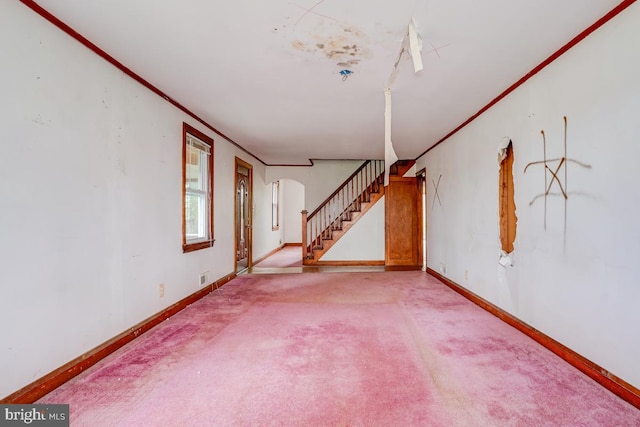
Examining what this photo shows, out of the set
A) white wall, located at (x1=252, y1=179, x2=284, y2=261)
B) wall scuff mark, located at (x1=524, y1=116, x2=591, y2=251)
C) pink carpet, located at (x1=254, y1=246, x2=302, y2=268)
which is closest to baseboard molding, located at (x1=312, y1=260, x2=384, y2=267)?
pink carpet, located at (x1=254, y1=246, x2=302, y2=268)

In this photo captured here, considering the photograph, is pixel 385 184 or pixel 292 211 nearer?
pixel 385 184

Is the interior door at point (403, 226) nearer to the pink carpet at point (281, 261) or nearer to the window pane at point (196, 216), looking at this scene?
the pink carpet at point (281, 261)

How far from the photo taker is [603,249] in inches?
81.7

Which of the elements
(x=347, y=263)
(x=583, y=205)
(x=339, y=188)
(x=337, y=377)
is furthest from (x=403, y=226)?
(x=337, y=377)

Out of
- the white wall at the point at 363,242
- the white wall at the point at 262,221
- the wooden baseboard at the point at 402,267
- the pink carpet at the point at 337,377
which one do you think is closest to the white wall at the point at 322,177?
the white wall at the point at 262,221

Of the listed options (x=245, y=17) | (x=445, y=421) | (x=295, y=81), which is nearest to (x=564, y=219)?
(x=445, y=421)

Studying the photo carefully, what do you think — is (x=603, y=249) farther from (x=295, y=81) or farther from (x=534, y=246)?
(x=295, y=81)

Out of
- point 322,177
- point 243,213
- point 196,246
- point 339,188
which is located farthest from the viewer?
point 322,177

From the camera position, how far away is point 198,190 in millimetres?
4332

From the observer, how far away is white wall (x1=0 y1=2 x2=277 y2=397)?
5.82 feet

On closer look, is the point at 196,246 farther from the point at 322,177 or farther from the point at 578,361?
the point at 322,177

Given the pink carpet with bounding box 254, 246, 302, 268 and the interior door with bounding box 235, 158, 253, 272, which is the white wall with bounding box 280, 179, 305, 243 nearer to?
the pink carpet with bounding box 254, 246, 302, 268

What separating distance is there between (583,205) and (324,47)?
2.25 metres

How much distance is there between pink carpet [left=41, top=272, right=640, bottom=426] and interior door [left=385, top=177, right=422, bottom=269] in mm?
3222
